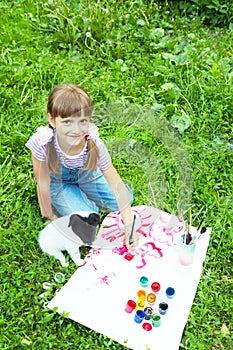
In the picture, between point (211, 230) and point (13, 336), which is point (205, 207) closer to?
point (211, 230)

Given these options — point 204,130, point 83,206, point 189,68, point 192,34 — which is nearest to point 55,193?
point 83,206

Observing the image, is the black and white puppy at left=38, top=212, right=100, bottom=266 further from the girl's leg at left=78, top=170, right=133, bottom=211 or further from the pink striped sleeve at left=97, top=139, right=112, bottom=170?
the pink striped sleeve at left=97, top=139, right=112, bottom=170

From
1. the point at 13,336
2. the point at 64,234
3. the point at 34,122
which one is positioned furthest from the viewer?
the point at 34,122

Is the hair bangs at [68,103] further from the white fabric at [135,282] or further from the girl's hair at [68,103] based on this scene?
the white fabric at [135,282]

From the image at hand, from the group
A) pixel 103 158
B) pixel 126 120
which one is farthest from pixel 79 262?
pixel 126 120

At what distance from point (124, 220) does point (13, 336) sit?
0.69 meters

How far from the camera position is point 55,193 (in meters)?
2.59

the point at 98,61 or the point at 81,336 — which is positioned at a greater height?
the point at 98,61

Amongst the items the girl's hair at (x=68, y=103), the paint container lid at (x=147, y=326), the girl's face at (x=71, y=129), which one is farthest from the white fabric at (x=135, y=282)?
the girl's hair at (x=68, y=103)

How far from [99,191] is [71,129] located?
0.42 metres

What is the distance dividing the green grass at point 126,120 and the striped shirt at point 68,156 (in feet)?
0.90

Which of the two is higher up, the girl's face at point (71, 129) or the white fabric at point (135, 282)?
the girl's face at point (71, 129)

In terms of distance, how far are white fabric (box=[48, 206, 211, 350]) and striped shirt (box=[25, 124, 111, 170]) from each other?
28 centimetres

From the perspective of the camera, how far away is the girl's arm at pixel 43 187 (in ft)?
8.14
